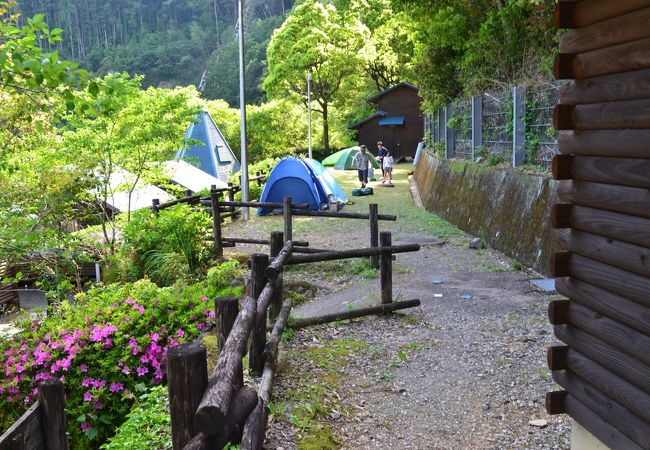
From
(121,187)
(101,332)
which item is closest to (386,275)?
(101,332)

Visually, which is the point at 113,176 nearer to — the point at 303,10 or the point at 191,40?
the point at 303,10

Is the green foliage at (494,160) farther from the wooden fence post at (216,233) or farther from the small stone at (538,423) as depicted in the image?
the small stone at (538,423)

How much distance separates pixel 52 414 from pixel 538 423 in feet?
11.5

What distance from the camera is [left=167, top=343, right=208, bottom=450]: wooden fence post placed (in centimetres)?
221

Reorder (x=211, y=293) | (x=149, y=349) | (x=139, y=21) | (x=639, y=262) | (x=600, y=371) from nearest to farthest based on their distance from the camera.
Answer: (x=639, y=262) → (x=600, y=371) → (x=149, y=349) → (x=211, y=293) → (x=139, y=21)

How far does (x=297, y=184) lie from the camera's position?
16.9 meters

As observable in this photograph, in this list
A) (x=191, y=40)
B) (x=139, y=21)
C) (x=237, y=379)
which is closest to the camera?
(x=237, y=379)

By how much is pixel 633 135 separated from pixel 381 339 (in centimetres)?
376

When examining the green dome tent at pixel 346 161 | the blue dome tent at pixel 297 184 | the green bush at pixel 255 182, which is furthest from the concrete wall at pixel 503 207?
the green dome tent at pixel 346 161

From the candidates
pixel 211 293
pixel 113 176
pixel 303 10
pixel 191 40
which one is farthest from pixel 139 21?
pixel 211 293

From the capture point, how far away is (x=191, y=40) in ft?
321

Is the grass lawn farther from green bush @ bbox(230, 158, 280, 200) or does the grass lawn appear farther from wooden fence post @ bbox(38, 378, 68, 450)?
wooden fence post @ bbox(38, 378, 68, 450)

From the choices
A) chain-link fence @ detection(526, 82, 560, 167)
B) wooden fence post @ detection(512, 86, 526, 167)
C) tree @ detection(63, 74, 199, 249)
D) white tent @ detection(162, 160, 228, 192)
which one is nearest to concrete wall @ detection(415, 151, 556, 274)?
wooden fence post @ detection(512, 86, 526, 167)

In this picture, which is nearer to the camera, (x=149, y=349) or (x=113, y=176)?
(x=149, y=349)
